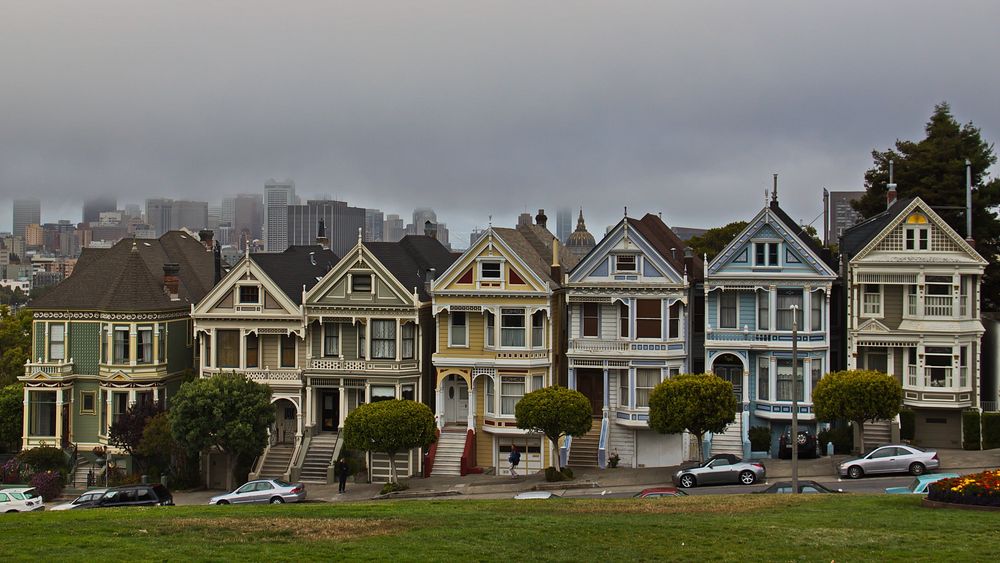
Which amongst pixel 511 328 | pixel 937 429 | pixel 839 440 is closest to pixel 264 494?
pixel 511 328

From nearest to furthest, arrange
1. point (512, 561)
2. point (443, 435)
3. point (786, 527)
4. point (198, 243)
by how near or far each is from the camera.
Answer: point (512, 561) → point (786, 527) → point (443, 435) → point (198, 243)

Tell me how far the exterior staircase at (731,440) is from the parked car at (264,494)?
59.5 ft

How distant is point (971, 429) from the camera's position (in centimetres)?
4578

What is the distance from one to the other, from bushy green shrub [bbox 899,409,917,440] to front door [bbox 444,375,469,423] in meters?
19.2

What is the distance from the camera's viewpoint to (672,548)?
23672 millimetres

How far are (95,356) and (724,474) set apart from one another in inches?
1203

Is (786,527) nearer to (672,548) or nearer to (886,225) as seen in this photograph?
(672,548)

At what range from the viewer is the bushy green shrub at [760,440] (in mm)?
46562

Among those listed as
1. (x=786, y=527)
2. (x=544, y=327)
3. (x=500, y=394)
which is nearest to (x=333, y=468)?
(x=500, y=394)

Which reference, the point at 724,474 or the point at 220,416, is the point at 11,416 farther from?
the point at 724,474

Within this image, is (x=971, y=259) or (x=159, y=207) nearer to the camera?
(x=971, y=259)

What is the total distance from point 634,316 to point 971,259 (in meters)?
14.4

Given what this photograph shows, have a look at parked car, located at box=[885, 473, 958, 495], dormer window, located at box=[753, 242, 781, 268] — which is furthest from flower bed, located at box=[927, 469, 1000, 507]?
dormer window, located at box=[753, 242, 781, 268]

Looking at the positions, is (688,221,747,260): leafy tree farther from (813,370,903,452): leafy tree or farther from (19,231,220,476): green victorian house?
(19,231,220,476): green victorian house
